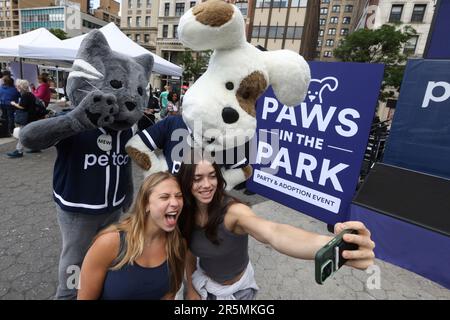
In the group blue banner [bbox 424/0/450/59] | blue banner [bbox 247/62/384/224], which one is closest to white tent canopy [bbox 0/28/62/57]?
Answer: blue banner [bbox 247/62/384/224]

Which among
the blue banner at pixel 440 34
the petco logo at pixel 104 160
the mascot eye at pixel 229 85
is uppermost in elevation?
the blue banner at pixel 440 34

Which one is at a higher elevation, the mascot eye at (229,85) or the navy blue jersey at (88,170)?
the mascot eye at (229,85)

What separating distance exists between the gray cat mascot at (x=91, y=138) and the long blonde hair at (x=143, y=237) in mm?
409

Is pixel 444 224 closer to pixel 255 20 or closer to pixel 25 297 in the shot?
pixel 25 297

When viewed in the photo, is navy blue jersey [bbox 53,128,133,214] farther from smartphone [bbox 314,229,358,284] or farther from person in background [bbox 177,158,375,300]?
smartphone [bbox 314,229,358,284]

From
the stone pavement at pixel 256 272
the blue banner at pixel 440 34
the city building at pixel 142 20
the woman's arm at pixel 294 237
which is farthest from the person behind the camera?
the city building at pixel 142 20

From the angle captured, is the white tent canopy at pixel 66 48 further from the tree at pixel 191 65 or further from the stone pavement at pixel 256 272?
the tree at pixel 191 65

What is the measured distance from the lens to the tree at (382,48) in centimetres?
1720

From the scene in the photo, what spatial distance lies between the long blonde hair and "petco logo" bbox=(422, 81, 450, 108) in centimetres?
321

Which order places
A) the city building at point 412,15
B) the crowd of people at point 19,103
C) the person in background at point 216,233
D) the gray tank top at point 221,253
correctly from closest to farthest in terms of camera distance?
the person in background at point 216,233 < the gray tank top at point 221,253 < the crowd of people at point 19,103 < the city building at point 412,15

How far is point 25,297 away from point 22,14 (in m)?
73.4

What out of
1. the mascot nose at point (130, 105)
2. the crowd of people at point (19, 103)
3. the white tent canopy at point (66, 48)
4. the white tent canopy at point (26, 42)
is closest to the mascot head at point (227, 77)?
the mascot nose at point (130, 105)

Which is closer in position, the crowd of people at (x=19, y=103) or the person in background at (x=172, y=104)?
the crowd of people at (x=19, y=103)

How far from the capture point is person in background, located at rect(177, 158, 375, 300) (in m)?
1.33
